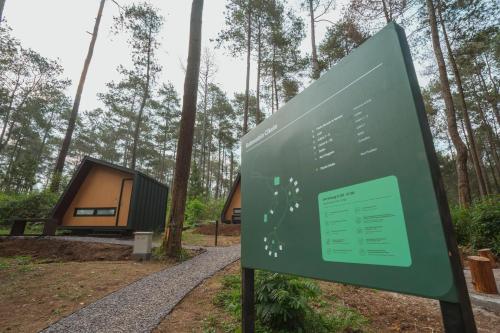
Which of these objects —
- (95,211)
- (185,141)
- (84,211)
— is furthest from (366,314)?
(84,211)

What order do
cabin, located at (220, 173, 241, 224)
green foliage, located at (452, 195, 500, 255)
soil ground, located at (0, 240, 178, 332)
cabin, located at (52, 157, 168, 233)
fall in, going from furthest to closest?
cabin, located at (220, 173, 241, 224) → cabin, located at (52, 157, 168, 233) → green foliage, located at (452, 195, 500, 255) → soil ground, located at (0, 240, 178, 332)

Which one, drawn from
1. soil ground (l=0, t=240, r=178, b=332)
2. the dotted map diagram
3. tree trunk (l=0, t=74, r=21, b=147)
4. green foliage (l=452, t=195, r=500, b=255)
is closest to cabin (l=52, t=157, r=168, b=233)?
soil ground (l=0, t=240, r=178, b=332)

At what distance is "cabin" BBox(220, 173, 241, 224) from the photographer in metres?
17.9

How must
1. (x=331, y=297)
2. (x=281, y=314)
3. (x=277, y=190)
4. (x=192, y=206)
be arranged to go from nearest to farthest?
(x=277, y=190)
(x=281, y=314)
(x=331, y=297)
(x=192, y=206)

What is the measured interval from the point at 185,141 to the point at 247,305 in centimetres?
571

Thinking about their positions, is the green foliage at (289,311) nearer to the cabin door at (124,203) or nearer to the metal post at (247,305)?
the metal post at (247,305)

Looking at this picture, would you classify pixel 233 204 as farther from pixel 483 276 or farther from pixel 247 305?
pixel 247 305

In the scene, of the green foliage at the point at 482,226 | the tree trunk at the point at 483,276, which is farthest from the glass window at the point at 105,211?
the green foliage at the point at 482,226

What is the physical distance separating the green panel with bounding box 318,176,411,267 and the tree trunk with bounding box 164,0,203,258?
5946 millimetres

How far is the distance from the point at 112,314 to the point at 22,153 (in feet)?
125

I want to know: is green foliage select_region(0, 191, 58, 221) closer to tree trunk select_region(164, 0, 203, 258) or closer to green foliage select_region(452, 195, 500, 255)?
tree trunk select_region(164, 0, 203, 258)

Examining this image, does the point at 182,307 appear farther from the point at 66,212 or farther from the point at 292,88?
the point at 292,88

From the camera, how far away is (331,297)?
4207 mm

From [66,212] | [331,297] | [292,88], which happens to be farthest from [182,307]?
[292,88]
